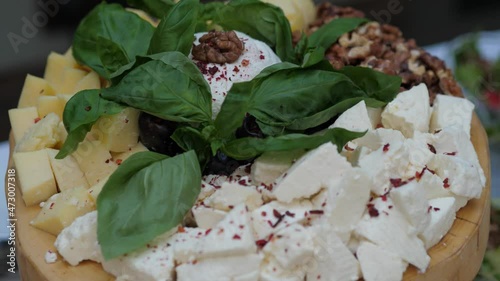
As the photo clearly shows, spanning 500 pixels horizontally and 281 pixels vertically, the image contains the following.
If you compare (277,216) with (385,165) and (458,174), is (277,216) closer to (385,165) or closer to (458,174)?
(385,165)

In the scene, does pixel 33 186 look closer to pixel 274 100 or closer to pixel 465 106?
pixel 274 100

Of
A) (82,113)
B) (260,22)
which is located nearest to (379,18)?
(260,22)

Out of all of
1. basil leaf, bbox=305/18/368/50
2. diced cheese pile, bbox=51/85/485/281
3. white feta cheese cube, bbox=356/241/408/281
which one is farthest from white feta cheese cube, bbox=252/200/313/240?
basil leaf, bbox=305/18/368/50

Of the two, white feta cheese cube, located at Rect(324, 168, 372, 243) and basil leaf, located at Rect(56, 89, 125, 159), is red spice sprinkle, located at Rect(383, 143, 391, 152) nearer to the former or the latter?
white feta cheese cube, located at Rect(324, 168, 372, 243)

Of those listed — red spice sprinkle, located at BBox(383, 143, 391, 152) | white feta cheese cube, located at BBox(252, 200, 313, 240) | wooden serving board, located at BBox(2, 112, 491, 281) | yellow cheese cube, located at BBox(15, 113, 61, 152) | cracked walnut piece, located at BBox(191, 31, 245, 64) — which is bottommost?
wooden serving board, located at BBox(2, 112, 491, 281)

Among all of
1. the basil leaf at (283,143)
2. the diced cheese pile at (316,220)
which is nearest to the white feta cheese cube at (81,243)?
the diced cheese pile at (316,220)

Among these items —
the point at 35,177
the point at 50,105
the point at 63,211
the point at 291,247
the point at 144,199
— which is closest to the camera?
the point at 291,247

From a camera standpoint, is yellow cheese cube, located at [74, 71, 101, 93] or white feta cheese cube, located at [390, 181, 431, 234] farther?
yellow cheese cube, located at [74, 71, 101, 93]

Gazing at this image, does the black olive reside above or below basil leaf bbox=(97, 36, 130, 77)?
below
